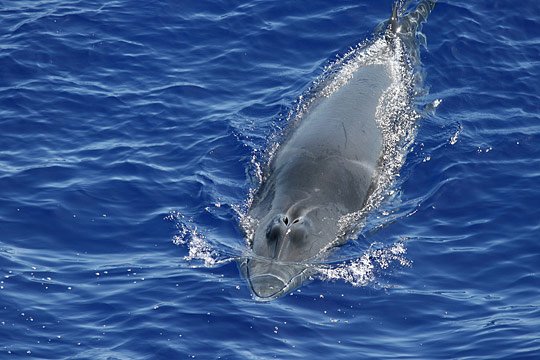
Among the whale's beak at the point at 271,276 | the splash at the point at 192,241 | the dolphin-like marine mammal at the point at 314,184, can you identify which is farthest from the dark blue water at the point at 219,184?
the dolphin-like marine mammal at the point at 314,184

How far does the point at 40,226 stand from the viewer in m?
19.9

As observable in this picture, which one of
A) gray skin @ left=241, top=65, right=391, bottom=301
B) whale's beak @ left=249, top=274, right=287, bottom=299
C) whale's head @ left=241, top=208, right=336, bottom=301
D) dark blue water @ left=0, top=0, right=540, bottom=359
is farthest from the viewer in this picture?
gray skin @ left=241, top=65, right=391, bottom=301

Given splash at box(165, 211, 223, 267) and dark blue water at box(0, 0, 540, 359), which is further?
splash at box(165, 211, 223, 267)

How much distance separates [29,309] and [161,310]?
79.5 inches

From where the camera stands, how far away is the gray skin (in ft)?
60.5

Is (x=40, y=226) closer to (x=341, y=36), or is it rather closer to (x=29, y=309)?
(x=29, y=309)

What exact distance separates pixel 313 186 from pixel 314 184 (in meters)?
0.05

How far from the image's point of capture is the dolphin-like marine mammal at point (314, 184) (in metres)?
18.5

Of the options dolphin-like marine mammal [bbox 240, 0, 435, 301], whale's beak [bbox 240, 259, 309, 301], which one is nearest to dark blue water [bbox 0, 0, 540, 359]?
whale's beak [bbox 240, 259, 309, 301]

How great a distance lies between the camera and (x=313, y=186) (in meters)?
20.0

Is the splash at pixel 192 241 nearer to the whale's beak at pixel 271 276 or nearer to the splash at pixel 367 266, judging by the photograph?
the whale's beak at pixel 271 276

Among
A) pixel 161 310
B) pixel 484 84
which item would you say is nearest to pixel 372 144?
pixel 484 84

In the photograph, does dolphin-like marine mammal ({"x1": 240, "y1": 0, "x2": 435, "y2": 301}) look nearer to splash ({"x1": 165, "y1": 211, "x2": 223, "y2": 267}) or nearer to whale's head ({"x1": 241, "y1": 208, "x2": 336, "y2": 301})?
whale's head ({"x1": 241, "y1": 208, "x2": 336, "y2": 301})

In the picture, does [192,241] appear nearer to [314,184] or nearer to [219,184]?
[219,184]
